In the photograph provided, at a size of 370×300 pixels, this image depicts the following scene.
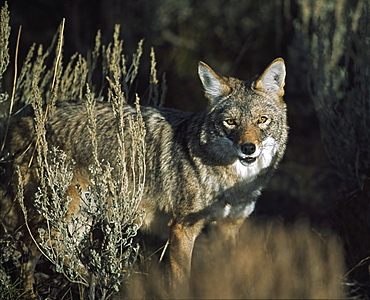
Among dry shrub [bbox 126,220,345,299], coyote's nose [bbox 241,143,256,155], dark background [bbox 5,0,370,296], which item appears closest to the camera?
dry shrub [bbox 126,220,345,299]

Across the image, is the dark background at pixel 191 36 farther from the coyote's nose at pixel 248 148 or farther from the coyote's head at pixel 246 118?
the coyote's nose at pixel 248 148

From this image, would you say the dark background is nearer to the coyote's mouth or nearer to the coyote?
the coyote

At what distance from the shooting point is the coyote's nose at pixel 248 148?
378 cm

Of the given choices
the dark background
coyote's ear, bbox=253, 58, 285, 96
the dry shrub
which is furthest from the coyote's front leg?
the dark background

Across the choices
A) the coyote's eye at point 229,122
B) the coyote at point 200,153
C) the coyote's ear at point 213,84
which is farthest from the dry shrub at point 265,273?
the coyote's ear at point 213,84

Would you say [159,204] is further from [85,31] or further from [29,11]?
[29,11]

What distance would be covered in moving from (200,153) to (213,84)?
1.97 ft

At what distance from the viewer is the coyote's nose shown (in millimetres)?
3781

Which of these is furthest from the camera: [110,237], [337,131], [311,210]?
[311,210]

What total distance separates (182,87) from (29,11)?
145 inches

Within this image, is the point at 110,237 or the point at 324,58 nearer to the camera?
the point at 110,237

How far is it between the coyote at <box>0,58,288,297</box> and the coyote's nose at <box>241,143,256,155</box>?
4.1 inches

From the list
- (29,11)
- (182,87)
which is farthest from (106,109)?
(29,11)

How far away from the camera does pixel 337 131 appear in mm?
5637
